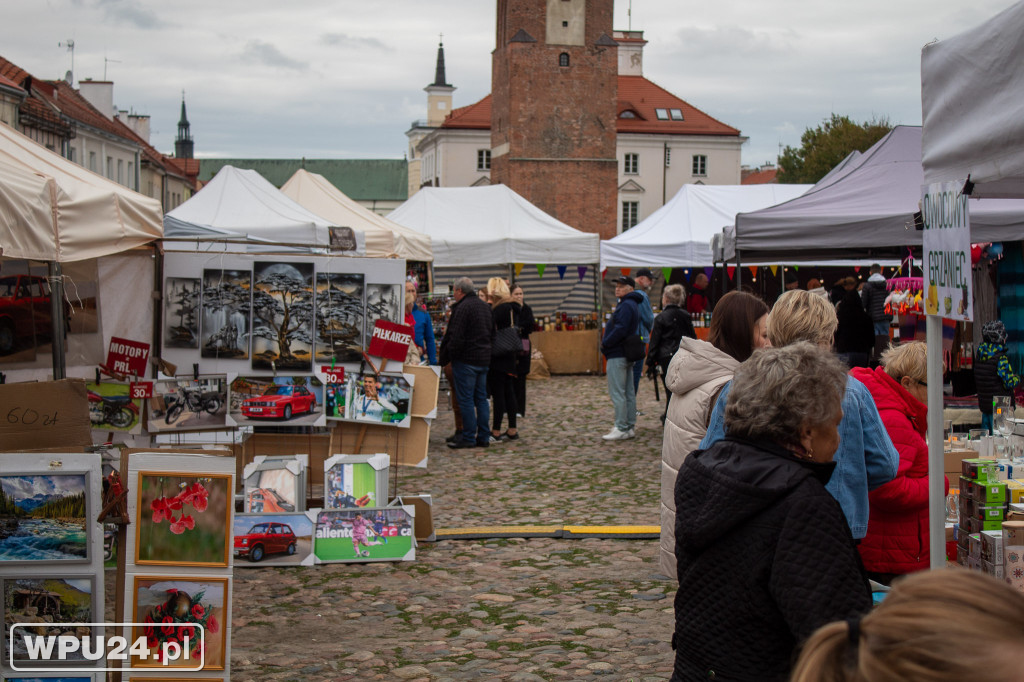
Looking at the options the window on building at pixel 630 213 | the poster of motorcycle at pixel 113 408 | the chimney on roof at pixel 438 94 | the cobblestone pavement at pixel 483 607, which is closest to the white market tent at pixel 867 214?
the cobblestone pavement at pixel 483 607

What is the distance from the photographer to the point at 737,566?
7.53 feet

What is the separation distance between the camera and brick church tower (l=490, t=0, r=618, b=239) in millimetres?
47031

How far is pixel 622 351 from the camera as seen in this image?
39.2ft

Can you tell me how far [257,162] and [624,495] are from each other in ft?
425

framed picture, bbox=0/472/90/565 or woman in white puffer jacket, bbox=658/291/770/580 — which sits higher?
woman in white puffer jacket, bbox=658/291/770/580

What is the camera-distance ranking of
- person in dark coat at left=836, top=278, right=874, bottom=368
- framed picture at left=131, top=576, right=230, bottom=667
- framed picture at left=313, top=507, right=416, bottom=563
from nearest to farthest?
framed picture at left=131, top=576, right=230, bottom=667 → framed picture at left=313, top=507, right=416, bottom=563 → person in dark coat at left=836, top=278, right=874, bottom=368

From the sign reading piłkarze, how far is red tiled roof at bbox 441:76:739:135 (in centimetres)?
6702

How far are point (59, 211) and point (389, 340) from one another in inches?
138

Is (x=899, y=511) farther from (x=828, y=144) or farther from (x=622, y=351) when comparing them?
(x=828, y=144)

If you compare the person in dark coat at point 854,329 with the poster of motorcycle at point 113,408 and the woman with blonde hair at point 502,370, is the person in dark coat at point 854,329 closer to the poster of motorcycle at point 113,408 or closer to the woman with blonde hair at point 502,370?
the woman with blonde hair at point 502,370

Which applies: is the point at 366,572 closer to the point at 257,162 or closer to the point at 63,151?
the point at 63,151

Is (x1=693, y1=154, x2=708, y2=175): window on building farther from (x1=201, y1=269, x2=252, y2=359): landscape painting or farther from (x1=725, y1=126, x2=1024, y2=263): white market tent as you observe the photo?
(x1=201, y1=269, x2=252, y2=359): landscape painting

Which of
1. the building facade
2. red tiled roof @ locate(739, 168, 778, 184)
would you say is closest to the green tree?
the building facade

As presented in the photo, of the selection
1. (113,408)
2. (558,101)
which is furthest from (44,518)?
(558,101)
